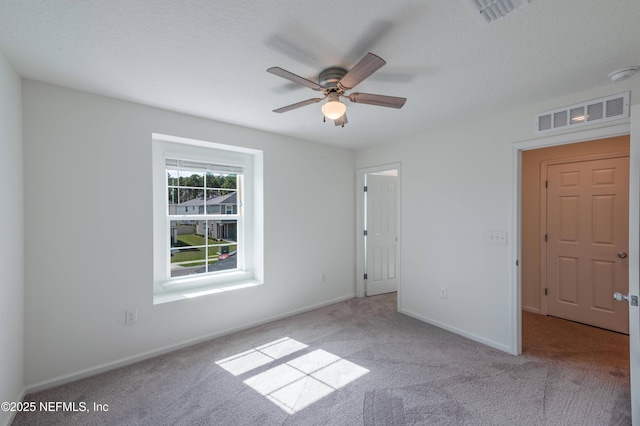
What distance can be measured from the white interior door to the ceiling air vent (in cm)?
316

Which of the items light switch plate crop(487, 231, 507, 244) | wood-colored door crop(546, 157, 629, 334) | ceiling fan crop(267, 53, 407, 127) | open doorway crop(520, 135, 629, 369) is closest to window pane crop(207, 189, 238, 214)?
ceiling fan crop(267, 53, 407, 127)

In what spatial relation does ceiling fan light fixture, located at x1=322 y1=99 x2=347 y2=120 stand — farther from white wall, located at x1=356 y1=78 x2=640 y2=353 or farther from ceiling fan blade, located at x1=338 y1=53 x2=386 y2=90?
white wall, located at x1=356 y1=78 x2=640 y2=353

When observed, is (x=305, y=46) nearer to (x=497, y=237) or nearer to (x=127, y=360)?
(x=497, y=237)

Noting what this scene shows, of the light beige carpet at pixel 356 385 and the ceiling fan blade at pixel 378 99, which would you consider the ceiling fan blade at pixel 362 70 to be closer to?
the ceiling fan blade at pixel 378 99

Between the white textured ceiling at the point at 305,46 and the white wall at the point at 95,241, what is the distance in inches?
11.1

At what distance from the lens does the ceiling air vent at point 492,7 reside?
1.33 meters

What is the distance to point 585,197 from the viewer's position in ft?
11.3

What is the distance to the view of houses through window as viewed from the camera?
313 centimetres

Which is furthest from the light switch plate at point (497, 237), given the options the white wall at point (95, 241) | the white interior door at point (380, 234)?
the white wall at point (95, 241)

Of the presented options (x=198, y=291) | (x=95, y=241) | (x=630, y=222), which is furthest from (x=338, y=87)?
(x=198, y=291)

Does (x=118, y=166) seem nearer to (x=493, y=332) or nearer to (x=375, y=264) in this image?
(x=375, y=264)

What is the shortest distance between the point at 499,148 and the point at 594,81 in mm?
829

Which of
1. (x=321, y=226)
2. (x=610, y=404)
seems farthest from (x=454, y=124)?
(x=610, y=404)

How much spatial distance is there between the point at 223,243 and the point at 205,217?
0.40 metres
